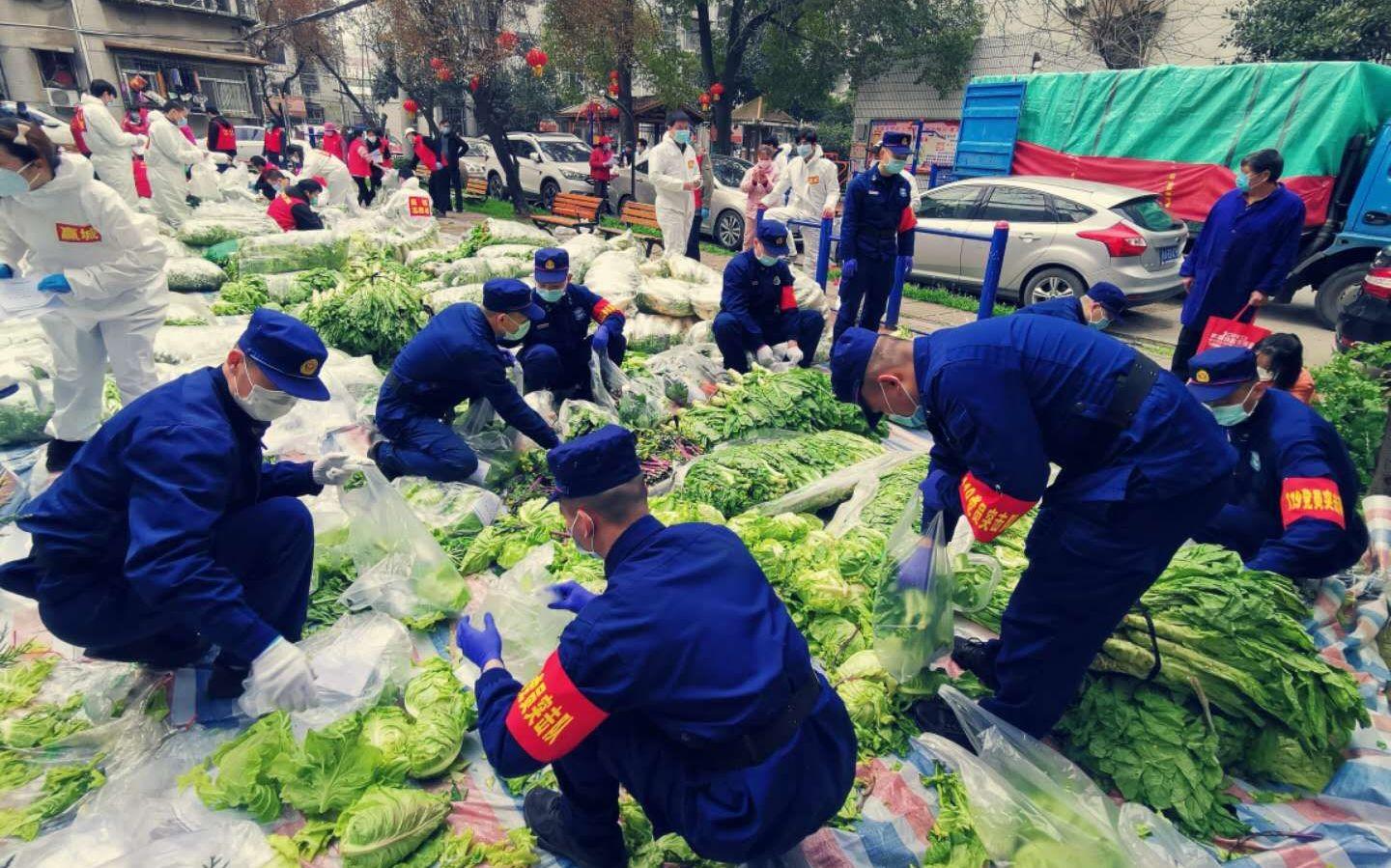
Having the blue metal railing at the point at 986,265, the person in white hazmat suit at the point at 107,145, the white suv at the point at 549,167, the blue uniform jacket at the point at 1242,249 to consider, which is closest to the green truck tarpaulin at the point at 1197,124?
the blue metal railing at the point at 986,265

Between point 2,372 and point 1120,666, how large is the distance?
20.6ft

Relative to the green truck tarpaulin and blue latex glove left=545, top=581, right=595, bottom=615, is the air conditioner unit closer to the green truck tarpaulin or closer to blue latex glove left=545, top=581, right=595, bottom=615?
the green truck tarpaulin

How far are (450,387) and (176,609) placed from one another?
93.1 inches

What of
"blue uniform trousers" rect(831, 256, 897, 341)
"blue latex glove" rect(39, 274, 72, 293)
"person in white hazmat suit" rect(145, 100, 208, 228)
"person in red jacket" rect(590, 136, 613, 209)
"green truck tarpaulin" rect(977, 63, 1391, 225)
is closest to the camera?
"blue latex glove" rect(39, 274, 72, 293)

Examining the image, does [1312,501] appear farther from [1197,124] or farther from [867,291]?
[1197,124]

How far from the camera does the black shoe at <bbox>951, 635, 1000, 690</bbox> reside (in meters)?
2.95

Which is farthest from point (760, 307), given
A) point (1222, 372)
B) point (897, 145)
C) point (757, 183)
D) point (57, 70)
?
point (57, 70)

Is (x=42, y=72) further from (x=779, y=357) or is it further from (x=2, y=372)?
(x=779, y=357)

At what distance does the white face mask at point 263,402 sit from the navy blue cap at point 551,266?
2696 millimetres

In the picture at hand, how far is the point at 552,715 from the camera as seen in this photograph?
72.2 inches

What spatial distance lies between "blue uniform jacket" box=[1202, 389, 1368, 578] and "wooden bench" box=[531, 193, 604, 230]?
1015 centimetres

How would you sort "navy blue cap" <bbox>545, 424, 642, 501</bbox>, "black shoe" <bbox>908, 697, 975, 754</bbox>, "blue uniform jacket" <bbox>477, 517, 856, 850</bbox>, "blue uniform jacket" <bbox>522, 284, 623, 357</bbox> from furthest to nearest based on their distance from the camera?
"blue uniform jacket" <bbox>522, 284, 623, 357</bbox>, "black shoe" <bbox>908, 697, 975, 754</bbox>, "navy blue cap" <bbox>545, 424, 642, 501</bbox>, "blue uniform jacket" <bbox>477, 517, 856, 850</bbox>

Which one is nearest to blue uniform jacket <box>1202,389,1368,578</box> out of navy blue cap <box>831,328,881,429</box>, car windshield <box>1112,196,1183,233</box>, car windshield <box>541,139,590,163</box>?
navy blue cap <box>831,328,881,429</box>

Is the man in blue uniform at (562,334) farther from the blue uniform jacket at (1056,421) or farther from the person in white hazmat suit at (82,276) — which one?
the blue uniform jacket at (1056,421)
